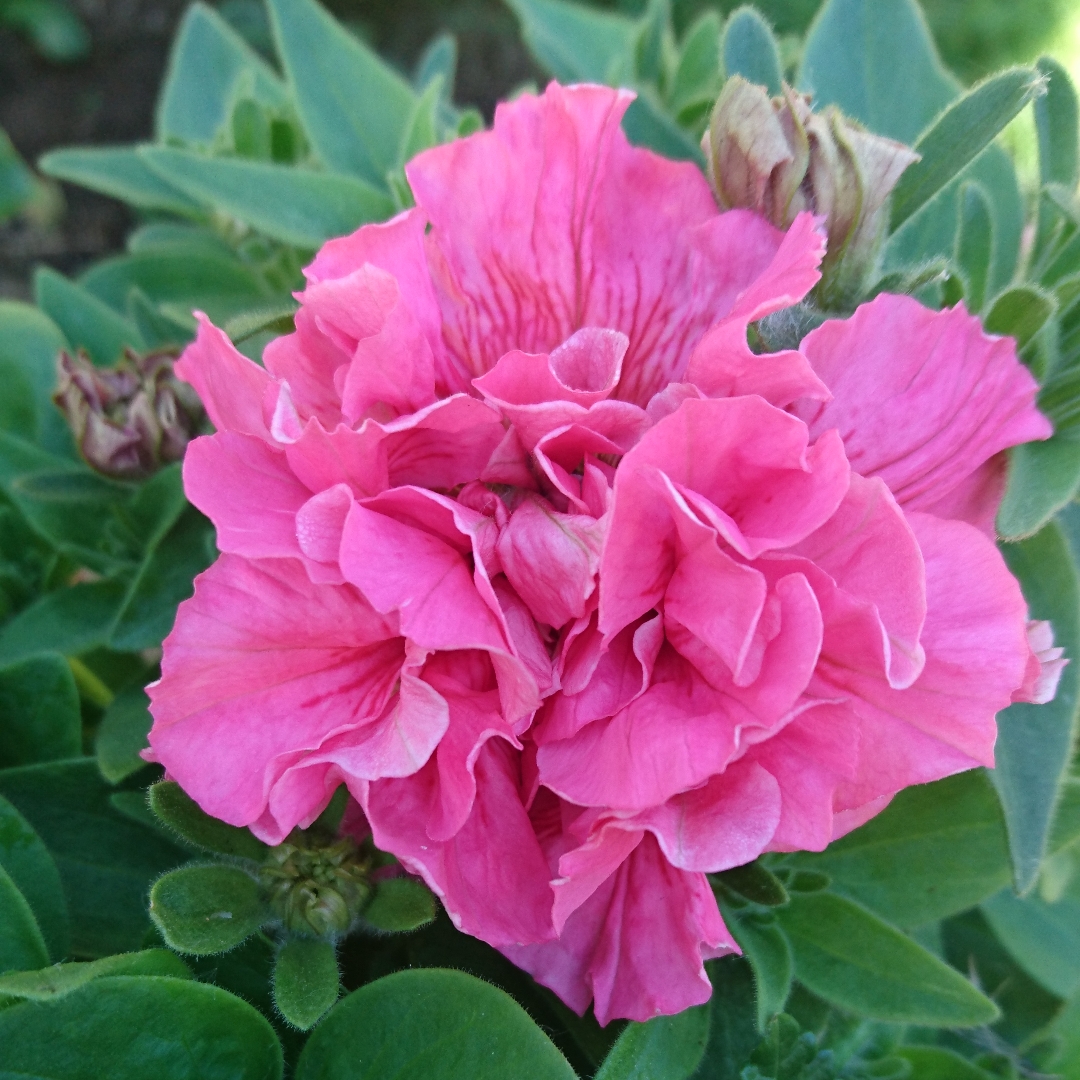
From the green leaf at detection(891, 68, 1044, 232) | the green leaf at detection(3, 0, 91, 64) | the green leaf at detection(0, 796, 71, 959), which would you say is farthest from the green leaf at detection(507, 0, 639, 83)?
the green leaf at detection(3, 0, 91, 64)

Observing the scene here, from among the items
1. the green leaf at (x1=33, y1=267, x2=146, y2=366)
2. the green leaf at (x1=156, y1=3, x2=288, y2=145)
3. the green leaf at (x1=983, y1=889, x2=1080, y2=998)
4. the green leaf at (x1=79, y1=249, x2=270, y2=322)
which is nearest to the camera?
the green leaf at (x1=983, y1=889, x2=1080, y2=998)

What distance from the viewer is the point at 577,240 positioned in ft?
2.16

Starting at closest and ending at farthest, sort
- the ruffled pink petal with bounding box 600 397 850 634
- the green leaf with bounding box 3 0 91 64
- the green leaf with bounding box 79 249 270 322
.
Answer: the ruffled pink petal with bounding box 600 397 850 634
the green leaf with bounding box 79 249 270 322
the green leaf with bounding box 3 0 91 64

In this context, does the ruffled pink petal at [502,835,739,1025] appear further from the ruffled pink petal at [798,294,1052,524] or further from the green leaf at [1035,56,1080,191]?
the green leaf at [1035,56,1080,191]

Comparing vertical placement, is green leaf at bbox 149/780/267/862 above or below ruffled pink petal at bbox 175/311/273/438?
below

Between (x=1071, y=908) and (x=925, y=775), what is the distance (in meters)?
0.63

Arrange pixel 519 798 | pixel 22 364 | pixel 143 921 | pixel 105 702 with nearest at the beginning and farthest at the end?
1. pixel 519 798
2. pixel 143 921
3. pixel 105 702
4. pixel 22 364

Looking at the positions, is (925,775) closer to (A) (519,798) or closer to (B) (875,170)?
(A) (519,798)

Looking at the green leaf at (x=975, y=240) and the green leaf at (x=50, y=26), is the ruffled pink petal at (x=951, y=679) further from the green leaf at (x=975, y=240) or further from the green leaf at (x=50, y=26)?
the green leaf at (x=50, y=26)

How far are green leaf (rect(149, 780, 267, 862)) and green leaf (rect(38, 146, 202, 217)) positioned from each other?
2.44 feet

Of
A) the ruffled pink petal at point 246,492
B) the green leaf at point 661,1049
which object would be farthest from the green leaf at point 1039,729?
the ruffled pink petal at point 246,492

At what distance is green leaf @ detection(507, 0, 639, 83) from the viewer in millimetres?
1363

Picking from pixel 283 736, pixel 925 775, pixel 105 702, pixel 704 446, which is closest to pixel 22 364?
pixel 105 702

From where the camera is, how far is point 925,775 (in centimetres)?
57
